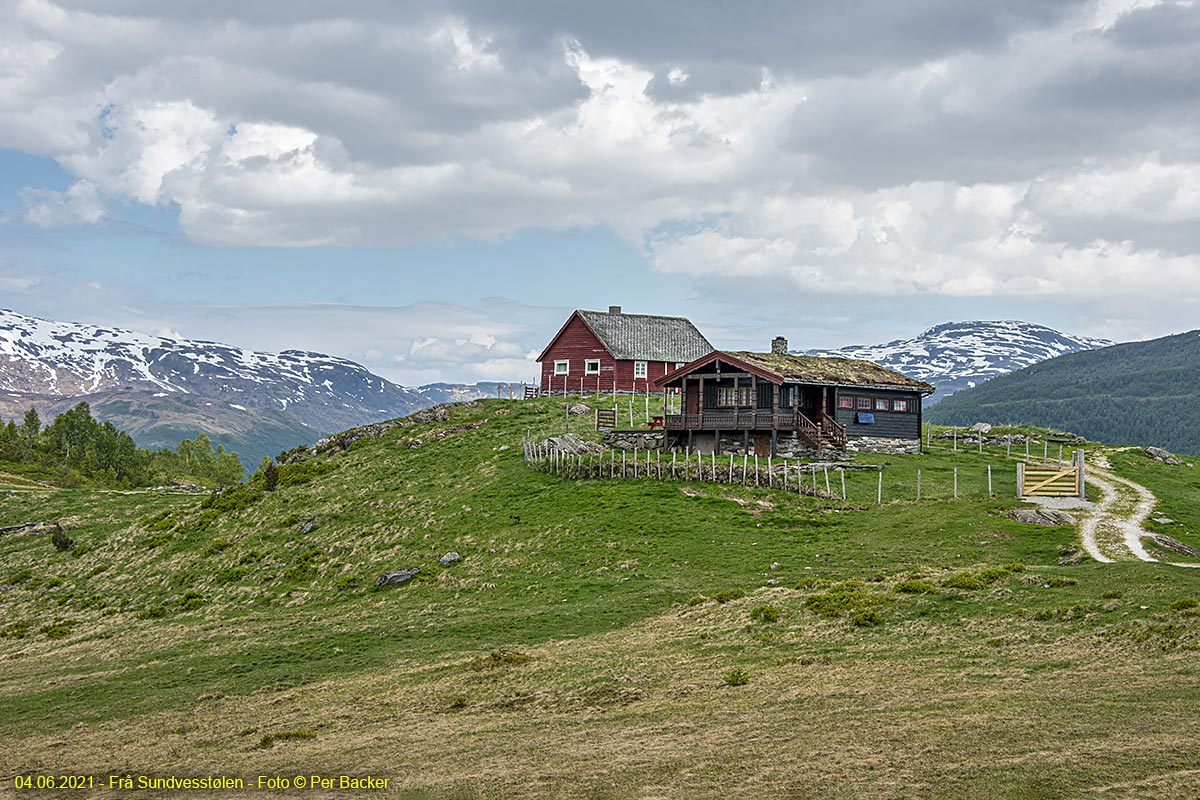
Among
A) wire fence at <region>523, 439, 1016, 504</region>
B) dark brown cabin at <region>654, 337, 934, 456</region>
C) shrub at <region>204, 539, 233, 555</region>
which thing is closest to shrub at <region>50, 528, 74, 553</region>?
shrub at <region>204, 539, 233, 555</region>

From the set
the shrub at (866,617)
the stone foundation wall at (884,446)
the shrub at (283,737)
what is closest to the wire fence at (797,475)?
the stone foundation wall at (884,446)

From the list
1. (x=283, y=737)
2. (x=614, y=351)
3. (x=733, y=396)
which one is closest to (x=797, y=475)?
(x=733, y=396)

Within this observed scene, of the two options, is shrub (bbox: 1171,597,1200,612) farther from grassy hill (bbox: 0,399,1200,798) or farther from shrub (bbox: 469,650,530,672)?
shrub (bbox: 469,650,530,672)

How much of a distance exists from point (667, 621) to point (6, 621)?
32.4 meters

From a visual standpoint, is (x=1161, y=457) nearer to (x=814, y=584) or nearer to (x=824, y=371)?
(x=824, y=371)

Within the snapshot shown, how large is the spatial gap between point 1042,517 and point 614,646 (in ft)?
70.4

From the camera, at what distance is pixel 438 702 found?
2414 cm

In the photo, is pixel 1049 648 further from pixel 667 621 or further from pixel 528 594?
pixel 528 594

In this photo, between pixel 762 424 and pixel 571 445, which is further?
pixel 762 424

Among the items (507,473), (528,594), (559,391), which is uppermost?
(559,391)

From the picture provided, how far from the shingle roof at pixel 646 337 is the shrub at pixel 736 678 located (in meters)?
64.0

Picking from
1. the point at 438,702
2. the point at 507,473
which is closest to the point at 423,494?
the point at 507,473

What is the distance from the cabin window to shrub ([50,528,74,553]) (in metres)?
41.2

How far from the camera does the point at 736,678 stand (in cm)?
2312
